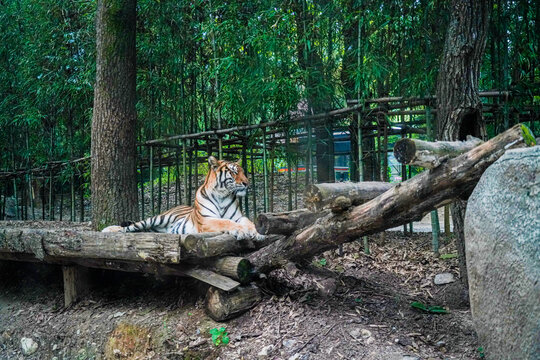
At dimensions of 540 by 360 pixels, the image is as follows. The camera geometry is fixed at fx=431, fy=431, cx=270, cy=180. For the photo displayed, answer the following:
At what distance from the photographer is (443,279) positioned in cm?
409

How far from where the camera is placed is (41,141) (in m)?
9.97

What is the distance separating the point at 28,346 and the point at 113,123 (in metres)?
2.65

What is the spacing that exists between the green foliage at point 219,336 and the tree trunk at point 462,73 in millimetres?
2155

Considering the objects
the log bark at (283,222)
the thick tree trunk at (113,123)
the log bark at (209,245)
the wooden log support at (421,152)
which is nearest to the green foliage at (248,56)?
the thick tree trunk at (113,123)

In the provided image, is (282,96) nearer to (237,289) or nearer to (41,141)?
(237,289)

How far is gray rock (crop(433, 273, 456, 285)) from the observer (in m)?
4.05

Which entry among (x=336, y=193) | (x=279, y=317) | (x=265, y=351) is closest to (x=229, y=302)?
(x=279, y=317)

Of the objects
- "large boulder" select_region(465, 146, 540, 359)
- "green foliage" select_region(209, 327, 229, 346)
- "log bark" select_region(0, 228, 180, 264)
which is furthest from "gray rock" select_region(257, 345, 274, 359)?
"large boulder" select_region(465, 146, 540, 359)

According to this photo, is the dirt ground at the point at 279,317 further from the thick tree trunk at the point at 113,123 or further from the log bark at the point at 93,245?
the thick tree trunk at the point at 113,123

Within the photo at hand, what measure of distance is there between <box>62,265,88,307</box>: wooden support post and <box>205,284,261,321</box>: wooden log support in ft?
5.93

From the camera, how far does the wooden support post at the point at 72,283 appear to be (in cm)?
448

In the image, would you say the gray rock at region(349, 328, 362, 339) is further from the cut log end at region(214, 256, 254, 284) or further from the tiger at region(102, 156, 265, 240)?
the tiger at region(102, 156, 265, 240)

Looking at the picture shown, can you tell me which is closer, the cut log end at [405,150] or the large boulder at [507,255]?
the large boulder at [507,255]

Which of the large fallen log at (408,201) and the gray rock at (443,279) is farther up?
the large fallen log at (408,201)
